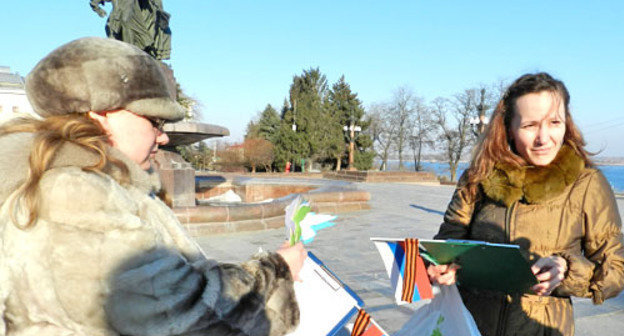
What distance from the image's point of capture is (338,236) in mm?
7840

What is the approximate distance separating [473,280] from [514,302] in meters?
0.21

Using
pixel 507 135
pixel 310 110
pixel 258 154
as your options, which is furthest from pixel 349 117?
pixel 507 135

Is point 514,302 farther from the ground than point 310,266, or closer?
closer

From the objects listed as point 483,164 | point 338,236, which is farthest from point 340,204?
point 483,164

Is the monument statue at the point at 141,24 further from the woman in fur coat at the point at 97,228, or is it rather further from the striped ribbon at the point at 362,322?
the striped ribbon at the point at 362,322

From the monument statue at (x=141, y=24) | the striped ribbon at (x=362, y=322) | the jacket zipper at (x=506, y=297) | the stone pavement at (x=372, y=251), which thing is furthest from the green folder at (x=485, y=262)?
the monument statue at (x=141, y=24)

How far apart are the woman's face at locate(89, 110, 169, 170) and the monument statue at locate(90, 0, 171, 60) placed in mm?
9388

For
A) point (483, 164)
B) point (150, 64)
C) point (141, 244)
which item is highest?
point (150, 64)

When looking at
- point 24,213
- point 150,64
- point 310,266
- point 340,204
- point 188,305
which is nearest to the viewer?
point 24,213

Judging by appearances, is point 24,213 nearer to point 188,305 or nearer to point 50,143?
point 50,143

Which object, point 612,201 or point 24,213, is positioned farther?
point 612,201

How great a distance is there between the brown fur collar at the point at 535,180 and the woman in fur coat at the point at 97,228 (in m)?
1.11

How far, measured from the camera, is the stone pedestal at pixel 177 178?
345 inches

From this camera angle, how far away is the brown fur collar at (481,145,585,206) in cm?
179
